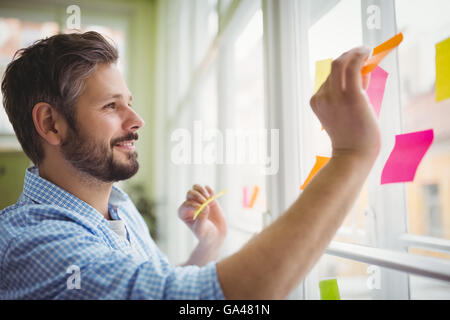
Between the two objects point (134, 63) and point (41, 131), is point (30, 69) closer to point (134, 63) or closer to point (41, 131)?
point (41, 131)

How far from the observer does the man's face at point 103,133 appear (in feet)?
2.40

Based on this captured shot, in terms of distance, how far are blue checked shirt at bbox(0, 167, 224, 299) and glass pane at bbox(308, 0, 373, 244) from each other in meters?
0.42

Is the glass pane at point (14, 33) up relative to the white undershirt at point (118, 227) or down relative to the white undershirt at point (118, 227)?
up

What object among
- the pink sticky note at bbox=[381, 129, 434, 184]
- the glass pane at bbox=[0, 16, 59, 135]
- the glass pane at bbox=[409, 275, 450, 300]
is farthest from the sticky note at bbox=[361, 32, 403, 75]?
the glass pane at bbox=[0, 16, 59, 135]

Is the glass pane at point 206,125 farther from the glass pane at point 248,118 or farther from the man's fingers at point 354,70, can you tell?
the man's fingers at point 354,70

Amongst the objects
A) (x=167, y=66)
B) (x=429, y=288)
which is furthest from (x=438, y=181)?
(x=429, y=288)

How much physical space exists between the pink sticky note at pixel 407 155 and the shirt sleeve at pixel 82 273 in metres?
0.33

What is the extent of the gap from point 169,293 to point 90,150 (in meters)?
0.43

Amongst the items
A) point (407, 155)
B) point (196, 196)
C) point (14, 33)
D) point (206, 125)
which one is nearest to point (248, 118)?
point (206, 125)

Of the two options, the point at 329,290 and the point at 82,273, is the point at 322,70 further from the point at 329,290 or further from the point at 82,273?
the point at 82,273

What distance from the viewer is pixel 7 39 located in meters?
1.82

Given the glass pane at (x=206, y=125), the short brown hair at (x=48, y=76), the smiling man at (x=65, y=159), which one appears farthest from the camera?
the glass pane at (x=206, y=125)

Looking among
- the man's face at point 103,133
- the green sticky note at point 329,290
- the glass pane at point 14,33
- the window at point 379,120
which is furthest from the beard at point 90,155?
the glass pane at point 14,33

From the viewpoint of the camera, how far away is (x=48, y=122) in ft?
2.48
